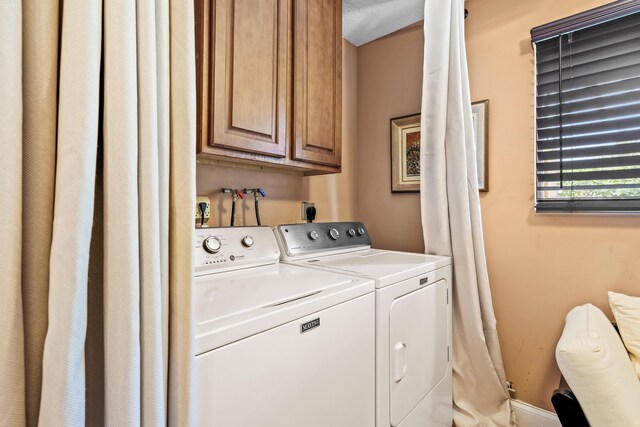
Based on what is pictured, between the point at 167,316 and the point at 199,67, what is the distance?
96 cm

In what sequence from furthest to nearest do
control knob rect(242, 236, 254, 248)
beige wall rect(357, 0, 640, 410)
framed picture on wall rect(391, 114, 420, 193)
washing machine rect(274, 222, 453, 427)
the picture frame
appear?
framed picture on wall rect(391, 114, 420, 193) < the picture frame < beige wall rect(357, 0, 640, 410) < control knob rect(242, 236, 254, 248) < washing machine rect(274, 222, 453, 427)

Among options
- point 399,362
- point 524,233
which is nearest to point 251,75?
point 399,362

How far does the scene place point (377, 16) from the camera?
2035 mm

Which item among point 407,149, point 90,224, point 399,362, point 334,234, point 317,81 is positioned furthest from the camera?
point 407,149

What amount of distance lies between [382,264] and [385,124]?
1227 millimetres

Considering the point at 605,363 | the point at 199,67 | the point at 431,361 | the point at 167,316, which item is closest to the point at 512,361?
the point at 431,361

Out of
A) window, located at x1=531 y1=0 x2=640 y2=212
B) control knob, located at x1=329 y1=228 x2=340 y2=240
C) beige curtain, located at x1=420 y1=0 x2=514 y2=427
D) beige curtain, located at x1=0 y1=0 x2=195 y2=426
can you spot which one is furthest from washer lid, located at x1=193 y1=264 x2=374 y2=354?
window, located at x1=531 y1=0 x2=640 y2=212

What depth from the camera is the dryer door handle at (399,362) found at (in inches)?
47.5

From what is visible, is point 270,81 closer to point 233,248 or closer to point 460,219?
point 233,248

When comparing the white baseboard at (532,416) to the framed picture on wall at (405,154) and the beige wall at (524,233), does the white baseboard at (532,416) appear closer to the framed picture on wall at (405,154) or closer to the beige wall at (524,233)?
the beige wall at (524,233)

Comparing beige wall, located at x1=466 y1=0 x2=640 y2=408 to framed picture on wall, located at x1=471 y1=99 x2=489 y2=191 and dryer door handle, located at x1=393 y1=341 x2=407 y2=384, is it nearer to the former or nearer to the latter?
framed picture on wall, located at x1=471 y1=99 x2=489 y2=191

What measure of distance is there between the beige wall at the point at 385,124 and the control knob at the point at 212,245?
134 centimetres

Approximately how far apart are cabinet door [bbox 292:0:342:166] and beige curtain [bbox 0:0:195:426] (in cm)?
96

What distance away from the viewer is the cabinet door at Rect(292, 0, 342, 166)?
154 cm
